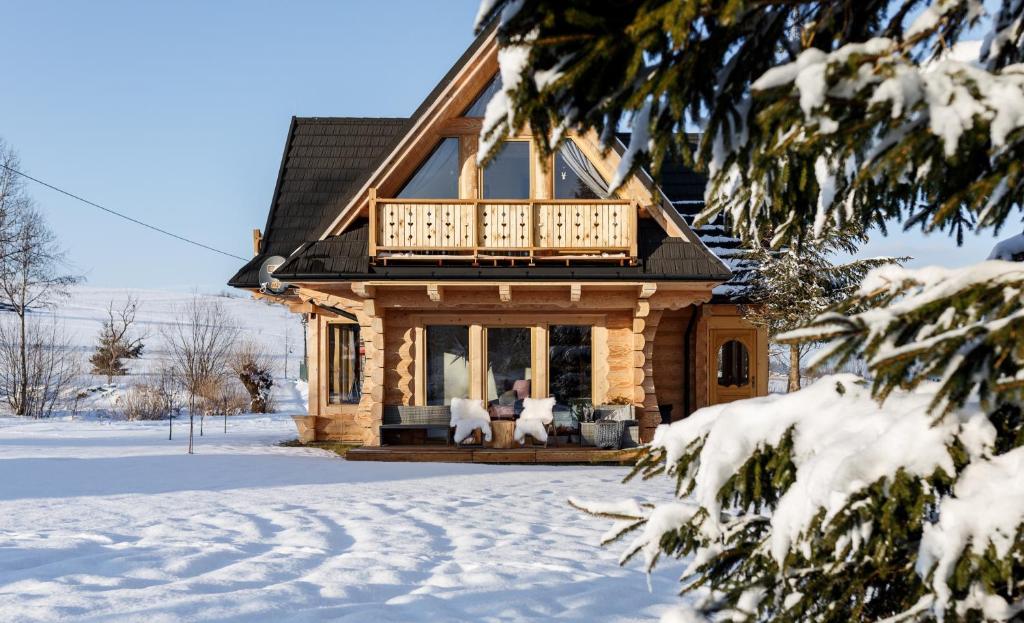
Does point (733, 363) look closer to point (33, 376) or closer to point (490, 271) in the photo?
point (490, 271)

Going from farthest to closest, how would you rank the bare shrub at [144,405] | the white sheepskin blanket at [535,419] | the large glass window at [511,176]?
the bare shrub at [144,405]
the large glass window at [511,176]
the white sheepskin blanket at [535,419]

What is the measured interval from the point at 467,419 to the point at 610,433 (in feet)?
7.33

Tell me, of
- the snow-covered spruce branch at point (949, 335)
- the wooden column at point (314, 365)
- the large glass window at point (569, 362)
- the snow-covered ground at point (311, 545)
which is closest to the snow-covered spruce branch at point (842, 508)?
the snow-covered spruce branch at point (949, 335)

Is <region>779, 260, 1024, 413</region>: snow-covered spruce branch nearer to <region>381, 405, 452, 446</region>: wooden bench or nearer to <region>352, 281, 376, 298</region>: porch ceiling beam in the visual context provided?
<region>352, 281, 376, 298</region>: porch ceiling beam

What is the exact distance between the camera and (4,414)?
24344 mm

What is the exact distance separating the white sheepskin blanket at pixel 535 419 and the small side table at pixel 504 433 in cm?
9

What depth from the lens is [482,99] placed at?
13000 mm

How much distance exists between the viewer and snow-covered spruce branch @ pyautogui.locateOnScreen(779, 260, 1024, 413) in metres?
1.90

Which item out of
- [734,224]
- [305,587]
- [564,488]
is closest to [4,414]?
[564,488]

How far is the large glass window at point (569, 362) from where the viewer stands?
546 inches

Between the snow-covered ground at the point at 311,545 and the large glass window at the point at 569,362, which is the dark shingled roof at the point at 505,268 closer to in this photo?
the large glass window at the point at 569,362

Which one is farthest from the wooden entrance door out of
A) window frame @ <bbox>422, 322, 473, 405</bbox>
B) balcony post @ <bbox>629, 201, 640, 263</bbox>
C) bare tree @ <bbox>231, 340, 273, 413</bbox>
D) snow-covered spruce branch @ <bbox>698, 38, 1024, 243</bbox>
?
bare tree @ <bbox>231, 340, 273, 413</bbox>

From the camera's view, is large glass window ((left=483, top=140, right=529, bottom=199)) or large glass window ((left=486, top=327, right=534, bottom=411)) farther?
large glass window ((left=486, top=327, right=534, bottom=411))

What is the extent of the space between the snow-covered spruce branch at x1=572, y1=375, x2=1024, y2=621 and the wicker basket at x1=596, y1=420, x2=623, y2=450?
9.85 m
